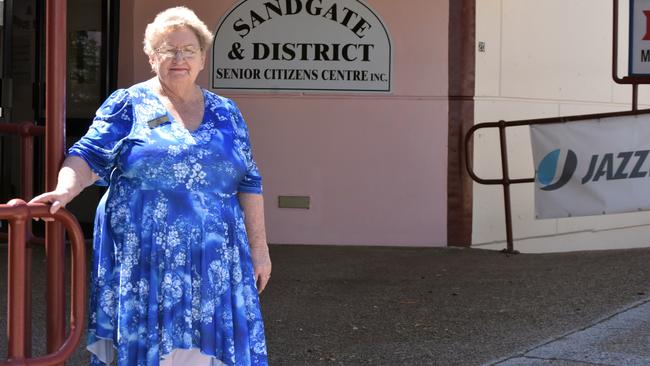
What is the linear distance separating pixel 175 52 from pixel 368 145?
5032 millimetres

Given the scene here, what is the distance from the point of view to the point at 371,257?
8.40 m

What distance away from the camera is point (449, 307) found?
658 centimetres

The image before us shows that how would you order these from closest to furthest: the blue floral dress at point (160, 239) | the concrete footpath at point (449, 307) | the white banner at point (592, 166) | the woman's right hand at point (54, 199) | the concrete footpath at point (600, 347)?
the woman's right hand at point (54, 199), the blue floral dress at point (160, 239), the concrete footpath at point (600, 347), the concrete footpath at point (449, 307), the white banner at point (592, 166)

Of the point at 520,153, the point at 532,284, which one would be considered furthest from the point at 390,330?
the point at 520,153

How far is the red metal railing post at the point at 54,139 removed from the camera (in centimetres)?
379

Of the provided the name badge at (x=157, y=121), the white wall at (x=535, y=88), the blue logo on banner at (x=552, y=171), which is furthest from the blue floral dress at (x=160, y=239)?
the white wall at (x=535, y=88)

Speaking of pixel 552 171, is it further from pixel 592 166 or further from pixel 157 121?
pixel 157 121

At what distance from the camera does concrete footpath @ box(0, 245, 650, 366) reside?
5457mm

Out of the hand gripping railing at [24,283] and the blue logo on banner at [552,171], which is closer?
the hand gripping railing at [24,283]

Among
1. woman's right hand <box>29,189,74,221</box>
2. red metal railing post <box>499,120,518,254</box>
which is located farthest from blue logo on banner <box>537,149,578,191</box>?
woman's right hand <box>29,189,74,221</box>

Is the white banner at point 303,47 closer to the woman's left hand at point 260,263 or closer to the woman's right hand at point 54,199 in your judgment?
the woman's left hand at point 260,263

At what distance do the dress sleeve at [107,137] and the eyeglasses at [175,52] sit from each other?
19cm

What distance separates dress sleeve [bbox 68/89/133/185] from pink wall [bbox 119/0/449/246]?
4974 millimetres

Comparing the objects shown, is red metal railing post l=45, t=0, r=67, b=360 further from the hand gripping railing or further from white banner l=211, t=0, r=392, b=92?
white banner l=211, t=0, r=392, b=92
